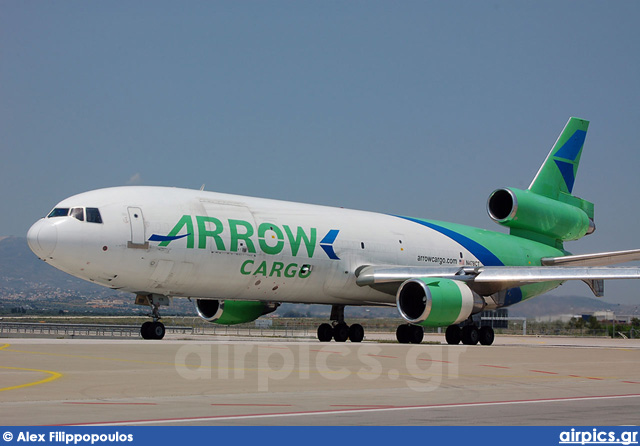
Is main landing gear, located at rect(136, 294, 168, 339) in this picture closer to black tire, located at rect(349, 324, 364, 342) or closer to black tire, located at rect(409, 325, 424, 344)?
black tire, located at rect(349, 324, 364, 342)

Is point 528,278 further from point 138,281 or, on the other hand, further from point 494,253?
point 138,281

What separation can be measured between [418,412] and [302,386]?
3078 millimetres

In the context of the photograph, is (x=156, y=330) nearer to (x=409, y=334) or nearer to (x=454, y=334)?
(x=409, y=334)

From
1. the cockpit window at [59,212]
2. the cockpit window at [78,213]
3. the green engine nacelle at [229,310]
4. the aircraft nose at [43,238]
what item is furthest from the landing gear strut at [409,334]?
the aircraft nose at [43,238]

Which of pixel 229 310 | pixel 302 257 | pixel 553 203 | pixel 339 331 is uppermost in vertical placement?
pixel 553 203

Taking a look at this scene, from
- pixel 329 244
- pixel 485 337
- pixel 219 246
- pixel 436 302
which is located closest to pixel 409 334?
pixel 436 302

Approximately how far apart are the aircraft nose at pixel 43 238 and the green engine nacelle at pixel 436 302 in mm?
10350

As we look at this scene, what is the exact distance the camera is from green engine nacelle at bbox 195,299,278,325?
27.2m

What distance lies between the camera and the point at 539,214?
34.6 m

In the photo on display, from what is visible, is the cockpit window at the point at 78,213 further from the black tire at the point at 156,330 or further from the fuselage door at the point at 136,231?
the black tire at the point at 156,330

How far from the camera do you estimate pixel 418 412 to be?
9.23 metres

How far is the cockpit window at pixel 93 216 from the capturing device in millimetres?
20797

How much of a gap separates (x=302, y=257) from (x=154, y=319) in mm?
5056
